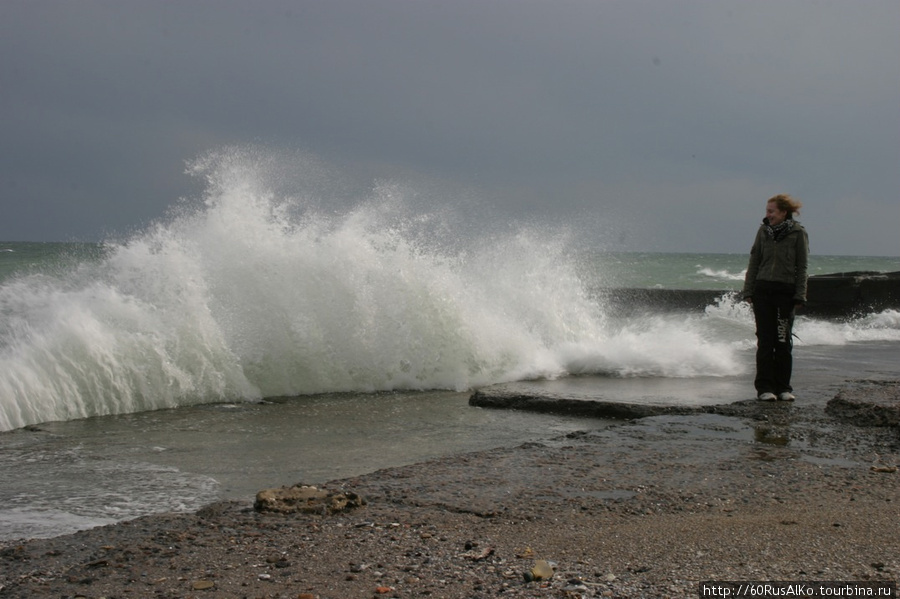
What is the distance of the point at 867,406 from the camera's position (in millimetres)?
6098

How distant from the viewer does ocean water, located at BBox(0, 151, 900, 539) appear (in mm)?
5059

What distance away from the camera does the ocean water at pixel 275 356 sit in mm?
5059

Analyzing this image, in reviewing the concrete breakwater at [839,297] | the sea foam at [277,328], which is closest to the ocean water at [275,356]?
the sea foam at [277,328]

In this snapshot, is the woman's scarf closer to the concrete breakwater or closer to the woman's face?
the woman's face

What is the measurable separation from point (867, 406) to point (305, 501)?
14.4 ft

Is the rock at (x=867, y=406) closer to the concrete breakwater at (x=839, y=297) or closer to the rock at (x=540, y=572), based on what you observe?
the rock at (x=540, y=572)

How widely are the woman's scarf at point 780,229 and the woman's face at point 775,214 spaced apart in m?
0.03

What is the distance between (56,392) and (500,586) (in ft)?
17.5

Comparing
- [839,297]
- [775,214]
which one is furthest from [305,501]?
[839,297]

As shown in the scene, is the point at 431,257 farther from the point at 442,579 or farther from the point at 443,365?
the point at 442,579

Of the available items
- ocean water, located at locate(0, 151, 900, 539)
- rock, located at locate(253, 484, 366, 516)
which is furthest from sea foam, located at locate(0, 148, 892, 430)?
rock, located at locate(253, 484, 366, 516)

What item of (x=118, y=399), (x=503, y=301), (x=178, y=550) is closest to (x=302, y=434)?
(x=118, y=399)

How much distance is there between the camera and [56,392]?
6.83 meters

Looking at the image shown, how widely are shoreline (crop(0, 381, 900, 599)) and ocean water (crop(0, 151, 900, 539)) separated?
0.82 metres
